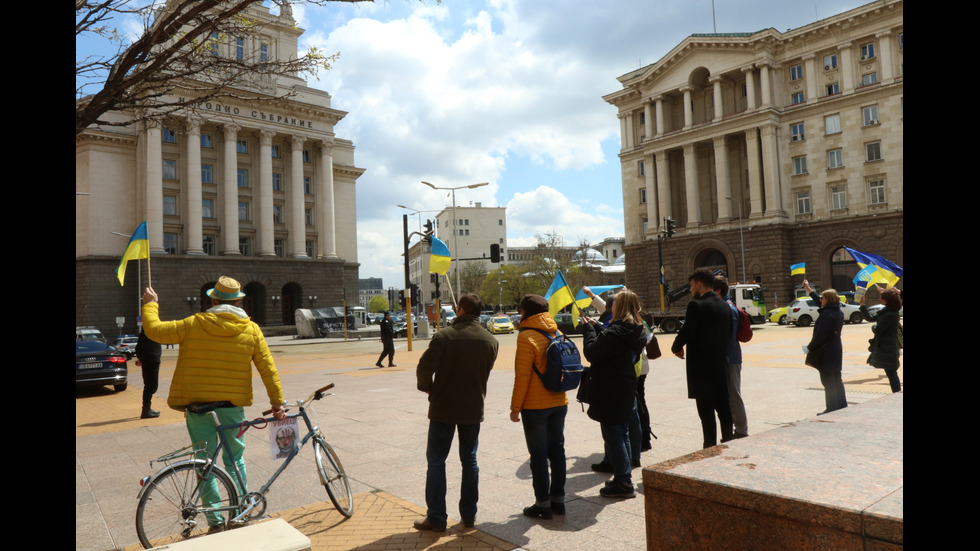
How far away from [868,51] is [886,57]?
172 centimetres

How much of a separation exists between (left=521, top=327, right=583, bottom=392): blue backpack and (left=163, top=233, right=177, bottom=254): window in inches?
2024

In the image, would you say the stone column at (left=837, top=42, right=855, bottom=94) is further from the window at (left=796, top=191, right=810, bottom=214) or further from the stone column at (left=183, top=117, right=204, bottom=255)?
the stone column at (left=183, top=117, right=204, bottom=255)

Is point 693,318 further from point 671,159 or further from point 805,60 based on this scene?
point 671,159

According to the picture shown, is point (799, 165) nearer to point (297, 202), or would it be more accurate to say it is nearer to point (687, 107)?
point (687, 107)

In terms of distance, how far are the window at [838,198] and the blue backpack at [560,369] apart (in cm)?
4855

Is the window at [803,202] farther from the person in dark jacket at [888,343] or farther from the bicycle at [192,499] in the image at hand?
the bicycle at [192,499]

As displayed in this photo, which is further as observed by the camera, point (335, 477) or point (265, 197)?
point (265, 197)

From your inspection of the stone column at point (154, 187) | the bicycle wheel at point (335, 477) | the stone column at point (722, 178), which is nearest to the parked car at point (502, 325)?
the stone column at point (722, 178)

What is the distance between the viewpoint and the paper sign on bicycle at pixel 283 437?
4859 millimetres

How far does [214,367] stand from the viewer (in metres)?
4.64

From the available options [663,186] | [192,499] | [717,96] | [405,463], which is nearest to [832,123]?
[717,96]

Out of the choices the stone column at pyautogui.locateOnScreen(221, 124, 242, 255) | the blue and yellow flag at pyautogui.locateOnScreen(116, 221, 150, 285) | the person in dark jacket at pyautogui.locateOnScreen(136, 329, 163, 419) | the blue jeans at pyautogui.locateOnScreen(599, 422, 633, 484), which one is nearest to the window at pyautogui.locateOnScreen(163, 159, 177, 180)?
the stone column at pyautogui.locateOnScreen(221, 124, 242, 255)
